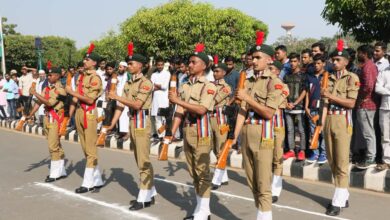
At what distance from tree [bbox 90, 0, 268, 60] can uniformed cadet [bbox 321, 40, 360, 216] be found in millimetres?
25778

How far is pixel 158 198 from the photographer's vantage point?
6.56 m

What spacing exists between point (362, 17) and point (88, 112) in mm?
9942

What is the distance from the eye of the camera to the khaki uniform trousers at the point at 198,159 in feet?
17.0

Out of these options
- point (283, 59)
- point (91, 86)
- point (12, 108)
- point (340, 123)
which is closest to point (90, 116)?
point (91, 86)

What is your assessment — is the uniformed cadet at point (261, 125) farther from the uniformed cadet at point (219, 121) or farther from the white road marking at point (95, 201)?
the uniformed cadet at point (219, 121)

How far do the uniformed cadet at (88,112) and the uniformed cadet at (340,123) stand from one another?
337 centimetres

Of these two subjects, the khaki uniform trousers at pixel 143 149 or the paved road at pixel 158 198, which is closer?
the paved road at pixel 158 198

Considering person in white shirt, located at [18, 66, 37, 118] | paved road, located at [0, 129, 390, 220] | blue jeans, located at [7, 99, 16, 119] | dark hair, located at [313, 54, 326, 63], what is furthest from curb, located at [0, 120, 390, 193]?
blue jeans, located at [7, 99, 16, 119]

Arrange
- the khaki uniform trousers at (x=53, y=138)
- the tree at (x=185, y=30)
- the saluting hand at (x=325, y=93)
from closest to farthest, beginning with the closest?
the saluting hand at (x=325, y=93), the khaki uniform trousers at (x=53, y=138), the tree at (x=185, y=30)

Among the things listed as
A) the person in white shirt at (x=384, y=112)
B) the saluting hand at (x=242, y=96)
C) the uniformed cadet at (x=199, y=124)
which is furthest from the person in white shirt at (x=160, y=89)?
the saluting hand at (x=242, y=96)

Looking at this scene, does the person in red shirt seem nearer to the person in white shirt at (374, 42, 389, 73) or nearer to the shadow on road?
the person in white shirt at (374, 42, 389, 73)

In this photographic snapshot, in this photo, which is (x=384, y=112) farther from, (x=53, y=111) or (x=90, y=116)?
(x=53, y=111)

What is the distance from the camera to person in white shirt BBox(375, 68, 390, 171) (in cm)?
679

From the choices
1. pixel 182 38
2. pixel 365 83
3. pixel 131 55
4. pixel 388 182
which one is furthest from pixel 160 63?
pixel 182 38
